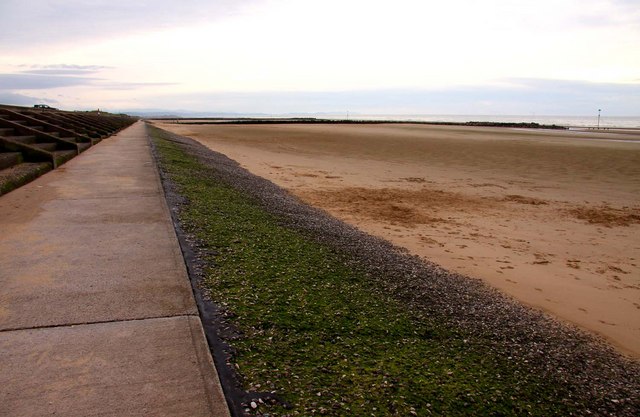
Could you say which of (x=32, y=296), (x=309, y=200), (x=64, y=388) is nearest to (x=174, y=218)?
(x=32, y=296)

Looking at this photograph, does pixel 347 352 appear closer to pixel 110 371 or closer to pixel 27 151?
pixel 110 371

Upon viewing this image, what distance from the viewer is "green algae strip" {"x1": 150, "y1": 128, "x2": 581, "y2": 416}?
2.50m

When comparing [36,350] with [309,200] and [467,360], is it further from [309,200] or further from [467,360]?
[309,200]

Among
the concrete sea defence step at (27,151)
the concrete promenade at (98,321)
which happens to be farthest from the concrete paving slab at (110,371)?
the concrete sea defence step at (27,151)

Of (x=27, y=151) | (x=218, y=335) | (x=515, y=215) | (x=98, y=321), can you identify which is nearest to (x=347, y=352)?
(x=218, y=335)

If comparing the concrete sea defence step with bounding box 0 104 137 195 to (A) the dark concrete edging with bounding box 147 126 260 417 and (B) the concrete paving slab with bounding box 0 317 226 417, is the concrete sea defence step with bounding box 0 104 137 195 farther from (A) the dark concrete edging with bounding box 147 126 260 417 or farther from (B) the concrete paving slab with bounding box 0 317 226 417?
(B) the concrete paving slab with bounding box 0 317 226 417

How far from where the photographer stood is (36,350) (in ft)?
8.48

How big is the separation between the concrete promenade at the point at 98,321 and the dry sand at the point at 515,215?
4147 mm

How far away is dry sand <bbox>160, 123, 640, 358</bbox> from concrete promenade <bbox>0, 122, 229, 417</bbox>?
4.15 meters

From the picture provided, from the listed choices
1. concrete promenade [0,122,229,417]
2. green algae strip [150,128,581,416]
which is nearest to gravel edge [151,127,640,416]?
green algae strip [150,128,581,416]

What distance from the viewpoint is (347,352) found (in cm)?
297

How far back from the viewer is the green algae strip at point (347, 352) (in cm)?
250

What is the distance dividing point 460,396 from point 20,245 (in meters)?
4.27

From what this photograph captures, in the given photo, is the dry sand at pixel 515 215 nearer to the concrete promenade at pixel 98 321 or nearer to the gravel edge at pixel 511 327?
the gravel edge at pixel 511 327
